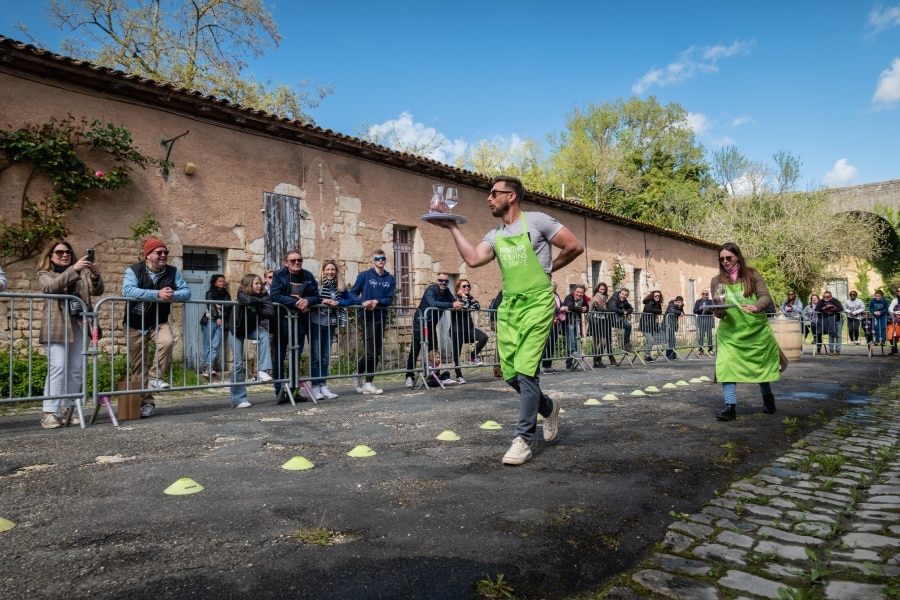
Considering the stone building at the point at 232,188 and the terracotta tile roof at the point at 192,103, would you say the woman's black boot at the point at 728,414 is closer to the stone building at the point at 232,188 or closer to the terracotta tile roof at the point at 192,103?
the stone building at the point at 232,188

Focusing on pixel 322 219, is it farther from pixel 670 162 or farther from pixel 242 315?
pixel 670 162

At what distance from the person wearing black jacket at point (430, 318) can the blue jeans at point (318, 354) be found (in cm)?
137

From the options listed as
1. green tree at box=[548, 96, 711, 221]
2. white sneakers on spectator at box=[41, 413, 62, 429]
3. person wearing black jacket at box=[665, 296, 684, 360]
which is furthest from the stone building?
green tree at box=[548, 96, 711, 221]

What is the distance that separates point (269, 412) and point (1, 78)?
7.35m

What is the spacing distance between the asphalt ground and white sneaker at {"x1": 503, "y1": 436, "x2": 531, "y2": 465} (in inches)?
1.7

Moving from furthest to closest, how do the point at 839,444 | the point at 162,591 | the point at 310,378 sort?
1. the point at 310,378
2. the point at 839,444
3. the point at 162,591

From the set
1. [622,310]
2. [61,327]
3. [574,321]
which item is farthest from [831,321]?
[61,327]

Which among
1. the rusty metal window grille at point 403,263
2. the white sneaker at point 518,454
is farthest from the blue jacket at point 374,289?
the rusty metal window grille at point 403,263

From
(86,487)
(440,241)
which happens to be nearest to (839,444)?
(86,487)

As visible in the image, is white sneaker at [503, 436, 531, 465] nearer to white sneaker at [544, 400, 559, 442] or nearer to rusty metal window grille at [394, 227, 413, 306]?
white sneaker at [544, 400, 559, 442]

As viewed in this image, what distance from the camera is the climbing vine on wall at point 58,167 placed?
376 inches

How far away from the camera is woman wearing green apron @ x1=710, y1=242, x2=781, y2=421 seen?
5.88 meters

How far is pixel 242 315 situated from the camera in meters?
8.19

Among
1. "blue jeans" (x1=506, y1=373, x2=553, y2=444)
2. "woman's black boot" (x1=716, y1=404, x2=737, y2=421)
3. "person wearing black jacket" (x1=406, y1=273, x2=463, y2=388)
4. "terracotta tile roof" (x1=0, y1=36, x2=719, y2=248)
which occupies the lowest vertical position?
"woman's black boot" (x1=716, y1=404, x2=737, y2=421)
